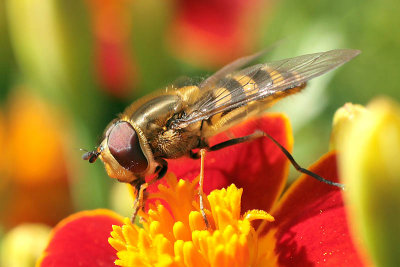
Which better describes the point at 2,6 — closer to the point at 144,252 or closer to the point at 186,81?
the point at 186,81

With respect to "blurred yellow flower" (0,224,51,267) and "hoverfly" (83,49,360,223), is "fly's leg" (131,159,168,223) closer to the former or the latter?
"hoverfly" (83,49,360,223)

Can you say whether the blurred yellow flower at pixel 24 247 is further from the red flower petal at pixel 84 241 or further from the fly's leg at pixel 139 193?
the fly's leg at pixel 139 193

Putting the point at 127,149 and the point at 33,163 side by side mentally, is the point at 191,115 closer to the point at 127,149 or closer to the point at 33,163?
the point at 127,149

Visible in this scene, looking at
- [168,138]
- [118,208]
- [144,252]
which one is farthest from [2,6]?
[144,252]

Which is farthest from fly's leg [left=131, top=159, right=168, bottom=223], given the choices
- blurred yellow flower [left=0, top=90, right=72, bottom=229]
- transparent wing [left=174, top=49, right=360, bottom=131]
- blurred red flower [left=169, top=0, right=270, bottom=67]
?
blurred red flower [left=169, top=0, right=270, bottom=67]

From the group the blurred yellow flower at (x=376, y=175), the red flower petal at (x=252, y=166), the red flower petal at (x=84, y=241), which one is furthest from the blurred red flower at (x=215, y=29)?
the blurred yellow flower at (x=376, y=175)

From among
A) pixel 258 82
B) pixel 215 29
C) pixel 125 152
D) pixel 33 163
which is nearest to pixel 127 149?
pixel 125 152
